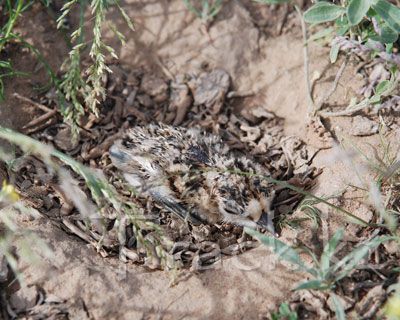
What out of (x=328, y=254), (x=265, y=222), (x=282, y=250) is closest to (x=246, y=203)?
(x=265, y=222)

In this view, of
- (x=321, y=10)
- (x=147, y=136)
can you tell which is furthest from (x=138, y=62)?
(x=321, y=10)

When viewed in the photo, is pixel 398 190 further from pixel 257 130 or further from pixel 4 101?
pixel 4 101

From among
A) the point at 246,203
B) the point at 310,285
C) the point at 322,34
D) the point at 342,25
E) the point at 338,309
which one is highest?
the point at 342,25

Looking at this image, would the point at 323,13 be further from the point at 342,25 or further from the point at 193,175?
the point at 193,175

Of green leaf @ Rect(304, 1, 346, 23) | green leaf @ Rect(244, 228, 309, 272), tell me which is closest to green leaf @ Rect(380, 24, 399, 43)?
green leaf @ Rect(304, 1, 346, 23)

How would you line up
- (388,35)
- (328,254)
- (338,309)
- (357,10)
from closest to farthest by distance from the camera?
(338,309)
(328,254)
(357,10)
(388,35)

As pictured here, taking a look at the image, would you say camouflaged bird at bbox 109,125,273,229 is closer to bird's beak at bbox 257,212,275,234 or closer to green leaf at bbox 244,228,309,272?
bird's beak at bbox 257,212,275,234

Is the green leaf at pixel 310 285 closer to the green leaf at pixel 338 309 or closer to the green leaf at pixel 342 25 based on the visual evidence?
the green leaf at pixel 338 309
